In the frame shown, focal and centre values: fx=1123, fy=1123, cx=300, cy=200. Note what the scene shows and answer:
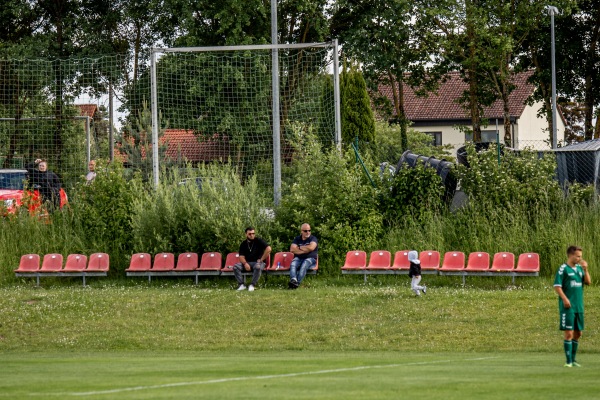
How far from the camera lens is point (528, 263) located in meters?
23.4

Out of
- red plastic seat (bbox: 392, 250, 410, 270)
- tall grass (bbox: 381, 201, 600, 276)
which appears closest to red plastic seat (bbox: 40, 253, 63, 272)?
tall grass (bbox: 381, 201, 600, 276)

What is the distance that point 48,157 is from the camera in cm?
3416

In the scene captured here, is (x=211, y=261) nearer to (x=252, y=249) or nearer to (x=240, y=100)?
(x=252, y=249)

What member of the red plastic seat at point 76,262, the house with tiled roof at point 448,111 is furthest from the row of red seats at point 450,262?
the house with tiled roof at point 448,111

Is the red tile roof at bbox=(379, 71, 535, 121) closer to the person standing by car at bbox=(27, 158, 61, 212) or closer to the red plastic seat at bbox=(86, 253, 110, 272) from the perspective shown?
the person standing by car at bbox=(27, 158, 61, 212)

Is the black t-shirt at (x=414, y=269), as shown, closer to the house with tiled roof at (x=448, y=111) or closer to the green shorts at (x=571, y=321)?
the green shorts at (x=571, y=321)

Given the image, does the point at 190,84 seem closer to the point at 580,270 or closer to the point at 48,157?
the point at 48,157

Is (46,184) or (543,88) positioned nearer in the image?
(46,184)

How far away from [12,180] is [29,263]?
258 inches

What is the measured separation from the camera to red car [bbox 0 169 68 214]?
28953 millimetres

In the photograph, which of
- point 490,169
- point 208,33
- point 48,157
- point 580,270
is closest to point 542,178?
point 490,169

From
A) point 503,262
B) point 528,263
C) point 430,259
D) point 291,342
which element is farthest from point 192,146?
point 291,342

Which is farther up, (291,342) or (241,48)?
(241,48)

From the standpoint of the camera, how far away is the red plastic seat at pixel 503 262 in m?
23.4
